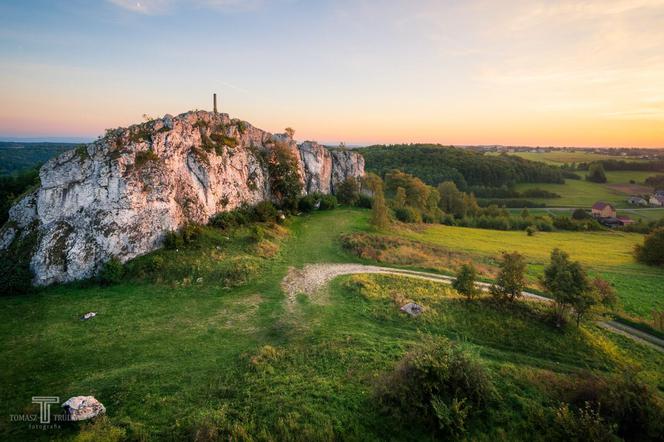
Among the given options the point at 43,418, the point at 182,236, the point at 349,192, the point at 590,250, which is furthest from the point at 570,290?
the point at 349,192

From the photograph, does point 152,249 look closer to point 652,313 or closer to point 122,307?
point 122,307

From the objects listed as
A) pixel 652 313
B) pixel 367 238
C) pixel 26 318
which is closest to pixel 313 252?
pixel 367 238

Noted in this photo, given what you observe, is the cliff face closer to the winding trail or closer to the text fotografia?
the winding trail

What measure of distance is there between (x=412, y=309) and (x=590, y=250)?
1622 inches

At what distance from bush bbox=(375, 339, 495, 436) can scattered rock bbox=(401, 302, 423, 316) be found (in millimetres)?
8230

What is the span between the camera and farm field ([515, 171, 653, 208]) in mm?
88312

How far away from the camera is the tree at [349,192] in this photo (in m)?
57.9

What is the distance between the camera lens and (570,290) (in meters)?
19.3

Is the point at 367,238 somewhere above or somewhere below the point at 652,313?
above

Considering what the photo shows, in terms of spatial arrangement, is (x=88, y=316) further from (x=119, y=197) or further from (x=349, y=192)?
(x=349, y=192)

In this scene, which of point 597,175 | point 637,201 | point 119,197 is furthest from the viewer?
point 597,175

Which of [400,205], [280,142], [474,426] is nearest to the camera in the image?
[474,426]

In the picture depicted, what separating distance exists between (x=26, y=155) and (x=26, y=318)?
125 meters

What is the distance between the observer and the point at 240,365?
14.9 m
